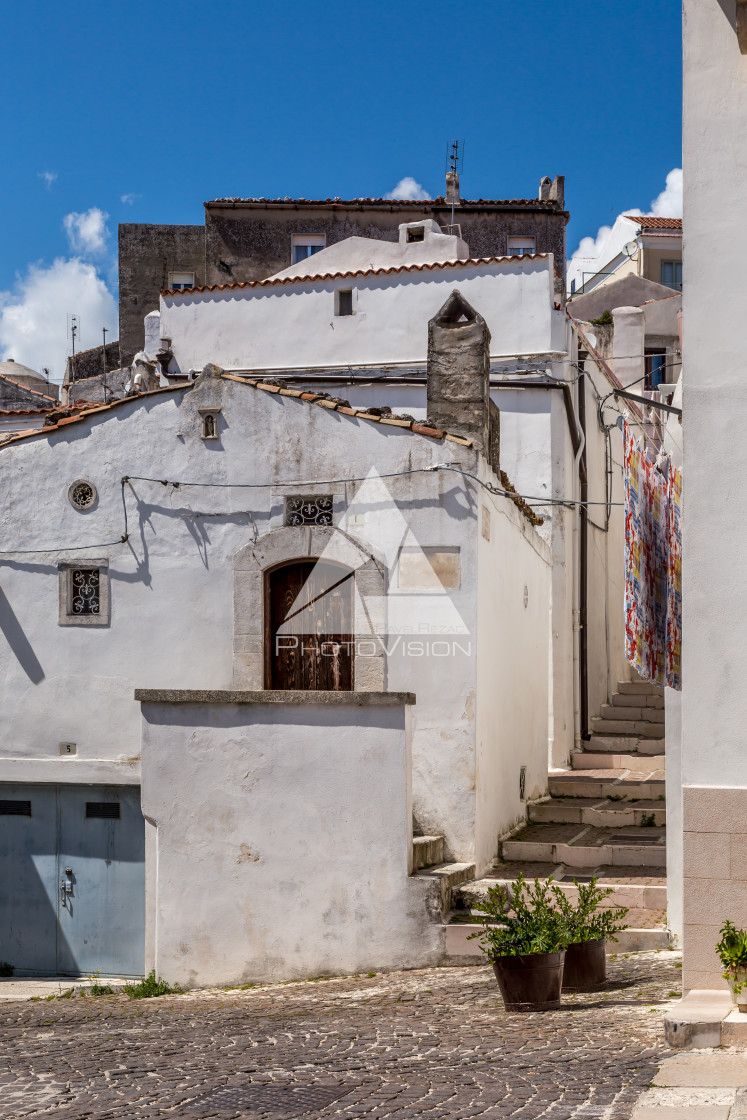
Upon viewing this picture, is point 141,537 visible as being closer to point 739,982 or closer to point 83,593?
point 83,593

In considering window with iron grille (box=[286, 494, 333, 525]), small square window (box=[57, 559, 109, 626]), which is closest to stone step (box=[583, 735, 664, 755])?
window with iron grille (box=[286, 494, 333, 525])

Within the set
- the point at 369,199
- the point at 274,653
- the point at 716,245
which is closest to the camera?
the point at 716,245

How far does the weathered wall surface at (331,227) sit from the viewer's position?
83.3ft

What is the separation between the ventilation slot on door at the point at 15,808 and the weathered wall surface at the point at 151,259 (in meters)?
18.0

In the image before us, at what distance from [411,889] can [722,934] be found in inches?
149

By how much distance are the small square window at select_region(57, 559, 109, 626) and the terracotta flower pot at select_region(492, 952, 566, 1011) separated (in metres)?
6.28

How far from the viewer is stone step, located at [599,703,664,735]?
1906cm

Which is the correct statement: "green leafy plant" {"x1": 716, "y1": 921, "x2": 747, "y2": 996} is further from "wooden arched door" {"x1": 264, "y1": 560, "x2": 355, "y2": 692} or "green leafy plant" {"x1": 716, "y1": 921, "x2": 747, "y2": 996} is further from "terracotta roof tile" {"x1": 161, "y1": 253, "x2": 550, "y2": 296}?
"terracotta roof tile" {"x1": 161, "y1": 253, "x2": 550, "y2": 296}

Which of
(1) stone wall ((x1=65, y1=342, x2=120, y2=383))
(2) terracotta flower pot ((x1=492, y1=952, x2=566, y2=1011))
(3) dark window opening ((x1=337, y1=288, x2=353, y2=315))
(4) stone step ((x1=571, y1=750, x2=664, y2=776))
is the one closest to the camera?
(2) terracotta flower pot ((x1=492, y1=952, x2=566, y2=1011))

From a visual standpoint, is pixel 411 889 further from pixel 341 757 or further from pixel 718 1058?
pixel 718 1058

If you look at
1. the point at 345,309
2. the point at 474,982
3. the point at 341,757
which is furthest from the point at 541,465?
the point at 474,982

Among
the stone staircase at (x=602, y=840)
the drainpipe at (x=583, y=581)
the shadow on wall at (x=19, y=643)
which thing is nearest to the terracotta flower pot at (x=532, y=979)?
the stone staircase at (x=602, y=840)

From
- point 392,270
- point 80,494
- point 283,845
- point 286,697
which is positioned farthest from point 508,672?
point 392,270

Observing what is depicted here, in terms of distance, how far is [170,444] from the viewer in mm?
12367
